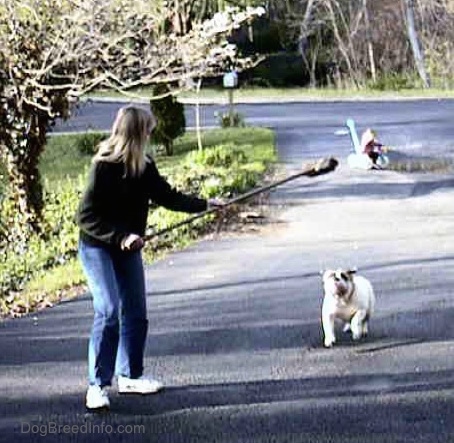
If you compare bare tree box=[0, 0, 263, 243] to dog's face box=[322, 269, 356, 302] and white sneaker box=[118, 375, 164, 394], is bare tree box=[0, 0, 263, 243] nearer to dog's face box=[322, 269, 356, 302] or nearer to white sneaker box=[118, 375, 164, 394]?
dog's face box=[322, 269, 356, 302]

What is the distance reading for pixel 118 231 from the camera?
6.69m

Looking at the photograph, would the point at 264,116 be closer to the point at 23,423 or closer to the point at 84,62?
the point at 84,62

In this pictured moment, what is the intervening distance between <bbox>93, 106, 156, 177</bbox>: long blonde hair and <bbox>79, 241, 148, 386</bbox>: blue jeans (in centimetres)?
50

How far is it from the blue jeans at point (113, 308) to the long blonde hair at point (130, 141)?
0.50 m

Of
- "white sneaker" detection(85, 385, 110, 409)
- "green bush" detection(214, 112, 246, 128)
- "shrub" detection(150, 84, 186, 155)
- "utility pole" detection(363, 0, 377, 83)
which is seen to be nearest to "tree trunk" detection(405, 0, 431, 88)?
"utility pole" detection(363, 0, 377, 83)

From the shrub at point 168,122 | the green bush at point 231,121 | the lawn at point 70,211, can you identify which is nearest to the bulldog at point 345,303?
the lawn at point 70,211

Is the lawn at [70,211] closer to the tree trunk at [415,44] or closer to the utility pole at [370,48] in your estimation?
the utility pole at [370,48]

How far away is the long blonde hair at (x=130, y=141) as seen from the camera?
21.8 ft

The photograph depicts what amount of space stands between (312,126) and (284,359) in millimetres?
24117

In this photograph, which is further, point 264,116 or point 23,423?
point 264,116

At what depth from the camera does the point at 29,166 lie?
1727cm

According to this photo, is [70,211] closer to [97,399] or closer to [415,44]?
[97,399]

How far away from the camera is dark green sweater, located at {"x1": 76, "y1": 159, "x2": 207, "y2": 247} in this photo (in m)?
6.68

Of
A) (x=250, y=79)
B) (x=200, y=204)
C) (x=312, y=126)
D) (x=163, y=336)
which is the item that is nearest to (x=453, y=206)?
(x=163, y=336)
